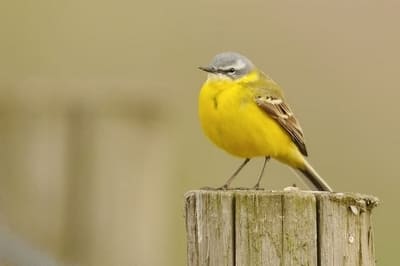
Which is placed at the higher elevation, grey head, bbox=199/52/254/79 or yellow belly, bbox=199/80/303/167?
grey head, bbox=199/52/254/79

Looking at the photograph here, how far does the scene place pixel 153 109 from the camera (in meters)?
7.23

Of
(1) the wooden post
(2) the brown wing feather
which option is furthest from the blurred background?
(1) the wooden post

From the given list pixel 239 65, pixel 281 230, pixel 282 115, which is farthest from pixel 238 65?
pixel 281 230

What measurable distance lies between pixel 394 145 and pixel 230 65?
460 centimetres

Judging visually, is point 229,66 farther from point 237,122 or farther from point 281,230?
point 281,230

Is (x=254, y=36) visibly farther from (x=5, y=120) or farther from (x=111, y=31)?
(x=5, y=120)

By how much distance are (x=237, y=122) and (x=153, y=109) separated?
2.77 feet

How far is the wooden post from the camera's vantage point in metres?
4.35

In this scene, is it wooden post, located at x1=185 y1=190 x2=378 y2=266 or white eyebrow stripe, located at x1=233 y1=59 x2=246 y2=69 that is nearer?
wooden post, located at x1=185 y1=190 x2=378 y2=266

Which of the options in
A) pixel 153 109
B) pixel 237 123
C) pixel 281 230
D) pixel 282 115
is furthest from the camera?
pixel 153 109

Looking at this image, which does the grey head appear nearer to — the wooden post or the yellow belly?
the yellow belly

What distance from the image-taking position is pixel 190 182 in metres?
10.7

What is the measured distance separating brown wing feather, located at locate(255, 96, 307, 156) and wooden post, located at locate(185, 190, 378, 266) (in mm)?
2233

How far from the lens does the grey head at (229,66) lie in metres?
6.90
